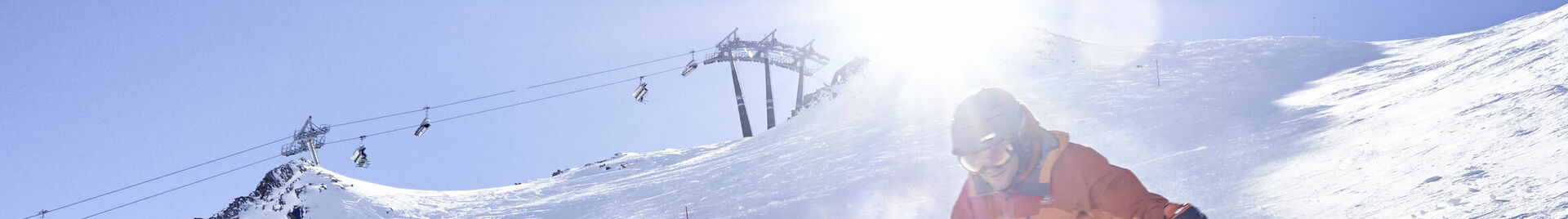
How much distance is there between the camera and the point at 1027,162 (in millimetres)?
2498

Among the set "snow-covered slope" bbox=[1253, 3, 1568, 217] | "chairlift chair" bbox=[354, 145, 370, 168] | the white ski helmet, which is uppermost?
"chairlift chair" bbox=[354, 145, 370, 168]

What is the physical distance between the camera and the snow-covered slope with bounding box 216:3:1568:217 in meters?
11.5

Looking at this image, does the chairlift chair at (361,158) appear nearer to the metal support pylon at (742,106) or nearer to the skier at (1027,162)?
the metal support pylon at (742,106)

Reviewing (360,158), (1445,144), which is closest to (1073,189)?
(1445,144)

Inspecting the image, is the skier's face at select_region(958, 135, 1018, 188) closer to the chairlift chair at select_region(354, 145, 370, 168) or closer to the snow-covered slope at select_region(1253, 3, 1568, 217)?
the snow-covered slope at select_region(1253, 3, 1568, 217)

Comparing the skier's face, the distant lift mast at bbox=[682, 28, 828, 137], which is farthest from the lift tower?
the skier's face

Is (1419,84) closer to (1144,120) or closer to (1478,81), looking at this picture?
(1478,81)

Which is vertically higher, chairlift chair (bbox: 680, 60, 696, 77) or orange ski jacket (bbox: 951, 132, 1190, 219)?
chairlift chair (bbox: 680, 60, 696, 77)

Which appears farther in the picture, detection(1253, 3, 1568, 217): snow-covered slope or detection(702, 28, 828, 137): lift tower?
detection(702, 28, 828, 137): lift tower

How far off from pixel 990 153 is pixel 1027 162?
115mm

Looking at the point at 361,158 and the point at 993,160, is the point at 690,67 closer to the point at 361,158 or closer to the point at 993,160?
the point at 361,158

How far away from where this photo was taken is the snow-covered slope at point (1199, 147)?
452 inches

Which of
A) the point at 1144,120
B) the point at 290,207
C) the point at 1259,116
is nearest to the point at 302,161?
the point at 290,207

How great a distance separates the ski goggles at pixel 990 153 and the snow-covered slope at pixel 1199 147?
8.26 meters
